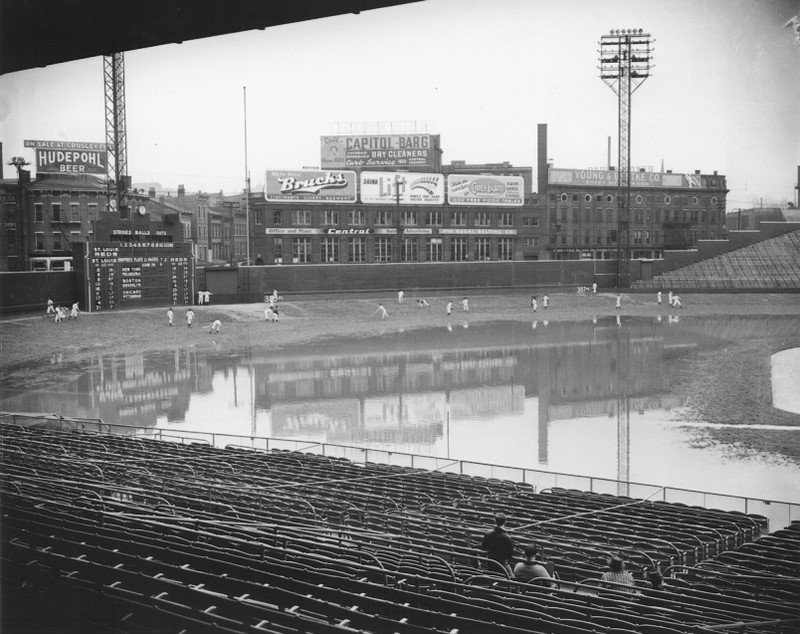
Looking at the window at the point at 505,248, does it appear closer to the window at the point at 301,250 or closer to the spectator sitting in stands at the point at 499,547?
the window at the point at 301,250

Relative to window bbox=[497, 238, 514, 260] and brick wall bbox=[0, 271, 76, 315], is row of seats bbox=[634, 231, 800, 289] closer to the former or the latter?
window bbox=[497, 238, 514, 260]

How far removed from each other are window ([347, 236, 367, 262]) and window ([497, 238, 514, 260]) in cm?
1330

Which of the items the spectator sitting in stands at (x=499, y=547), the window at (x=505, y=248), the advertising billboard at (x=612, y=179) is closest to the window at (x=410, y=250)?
the window at (x=505, y=248)

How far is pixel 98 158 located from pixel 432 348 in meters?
44.3

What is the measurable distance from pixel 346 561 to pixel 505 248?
69.5m

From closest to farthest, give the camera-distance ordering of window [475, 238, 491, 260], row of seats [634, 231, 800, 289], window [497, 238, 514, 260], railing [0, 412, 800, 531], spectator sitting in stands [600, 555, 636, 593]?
spectator sitting in stands [600, 555, 636, 593]
railing [0, 412, 800, 531]
row of seats [634, 231, 800, 289]
window [475, 238, 491, 260]
window [497, 238, 514, 260]

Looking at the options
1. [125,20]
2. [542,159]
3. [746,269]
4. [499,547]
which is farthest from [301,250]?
[499,547]

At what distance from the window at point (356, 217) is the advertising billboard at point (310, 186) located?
3.17 ft

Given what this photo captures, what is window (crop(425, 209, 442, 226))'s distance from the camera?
73125mm

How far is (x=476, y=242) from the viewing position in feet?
246

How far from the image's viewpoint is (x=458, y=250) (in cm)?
7425

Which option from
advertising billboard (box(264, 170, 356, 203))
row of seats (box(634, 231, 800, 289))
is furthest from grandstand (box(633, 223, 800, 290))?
advertising billboard (box(264, 170, 356, 203))

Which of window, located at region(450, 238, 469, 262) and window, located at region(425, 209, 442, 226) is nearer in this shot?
window, located at region(425, 209, 442, 226)

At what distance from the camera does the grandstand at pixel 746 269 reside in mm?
65812
